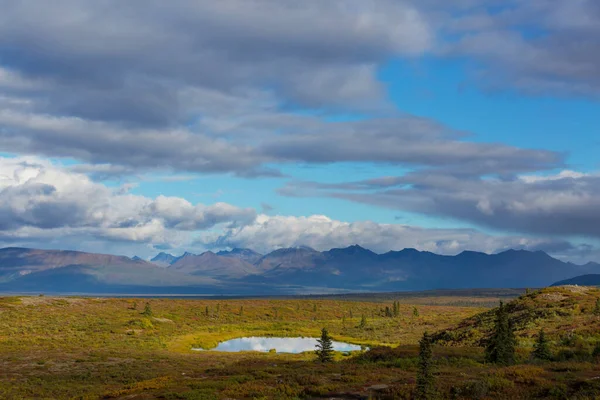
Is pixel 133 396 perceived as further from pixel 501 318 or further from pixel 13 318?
pixel 13 318

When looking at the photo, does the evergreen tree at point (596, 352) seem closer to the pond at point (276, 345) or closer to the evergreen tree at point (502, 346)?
the evergreen tree at point (502, 346)

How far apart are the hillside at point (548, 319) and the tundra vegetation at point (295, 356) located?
6.6 inches

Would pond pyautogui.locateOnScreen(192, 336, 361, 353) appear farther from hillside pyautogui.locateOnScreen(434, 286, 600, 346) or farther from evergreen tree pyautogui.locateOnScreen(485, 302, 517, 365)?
evergreen tree pyautogui.locateOnScreen(485, 302, 517, 365)

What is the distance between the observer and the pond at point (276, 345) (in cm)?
8119

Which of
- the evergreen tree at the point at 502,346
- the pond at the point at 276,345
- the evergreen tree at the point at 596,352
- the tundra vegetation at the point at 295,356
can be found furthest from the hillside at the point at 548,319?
the pond at the point at 276,345

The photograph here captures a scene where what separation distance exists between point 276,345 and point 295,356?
19.3 metres

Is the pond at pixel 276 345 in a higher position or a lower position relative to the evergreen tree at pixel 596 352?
lower

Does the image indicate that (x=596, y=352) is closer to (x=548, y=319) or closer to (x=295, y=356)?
(x=548, y=319)

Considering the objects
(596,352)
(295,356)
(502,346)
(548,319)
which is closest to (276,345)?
(295,356)

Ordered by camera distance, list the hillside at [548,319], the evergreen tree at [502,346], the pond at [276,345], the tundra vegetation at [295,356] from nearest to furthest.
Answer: the tundra vegetation at [295,356]
the evergreen tree at [502,346]
the hillside at [548,319]
the pond at [276,345]

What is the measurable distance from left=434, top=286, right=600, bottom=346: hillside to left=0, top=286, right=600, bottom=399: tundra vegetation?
0.55 feet

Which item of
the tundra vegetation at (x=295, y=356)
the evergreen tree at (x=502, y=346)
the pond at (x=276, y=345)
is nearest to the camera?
the tundra vegetation at (x=295, y=356)

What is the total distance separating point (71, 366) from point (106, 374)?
7.51 m

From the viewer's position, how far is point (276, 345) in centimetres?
8719
